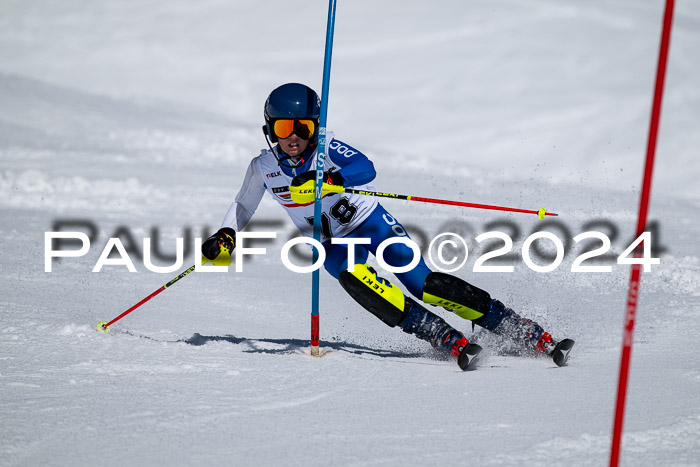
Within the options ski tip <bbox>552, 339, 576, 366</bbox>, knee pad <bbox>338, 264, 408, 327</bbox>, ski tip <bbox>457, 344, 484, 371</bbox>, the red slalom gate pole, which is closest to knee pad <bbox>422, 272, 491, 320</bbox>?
knee pad <bbox>338, 264, 408, 327</bbox>

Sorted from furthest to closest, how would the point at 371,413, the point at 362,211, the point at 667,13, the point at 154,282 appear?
the point at 154,282, the point at 362,211, the point at 371,413, the point at 667,13

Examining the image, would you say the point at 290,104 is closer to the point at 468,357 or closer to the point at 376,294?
the point at 376,294

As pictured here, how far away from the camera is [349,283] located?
4160 mm

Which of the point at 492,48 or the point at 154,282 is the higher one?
the point at 492,48

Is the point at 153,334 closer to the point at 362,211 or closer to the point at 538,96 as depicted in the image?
the point at 362,211

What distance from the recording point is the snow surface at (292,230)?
3.10 meters

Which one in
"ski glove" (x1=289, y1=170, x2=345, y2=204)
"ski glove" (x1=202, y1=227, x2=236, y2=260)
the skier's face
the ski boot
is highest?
the skier's face

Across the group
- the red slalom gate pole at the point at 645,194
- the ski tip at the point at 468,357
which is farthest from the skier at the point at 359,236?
the red slalom gate pole at the point at 645,194

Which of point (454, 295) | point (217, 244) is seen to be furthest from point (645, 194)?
point (217, 244)

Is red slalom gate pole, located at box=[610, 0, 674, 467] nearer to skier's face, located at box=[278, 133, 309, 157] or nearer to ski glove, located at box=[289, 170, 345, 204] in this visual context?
ski glove, located at box=[289, 170, 345, 204]

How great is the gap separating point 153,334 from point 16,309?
3.05ft

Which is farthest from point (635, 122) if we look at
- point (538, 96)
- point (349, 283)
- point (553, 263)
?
point (349, 283)

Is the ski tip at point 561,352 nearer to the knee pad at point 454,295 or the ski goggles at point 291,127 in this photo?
the knee pad at point 454,295

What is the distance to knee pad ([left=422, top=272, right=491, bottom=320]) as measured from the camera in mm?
4184
